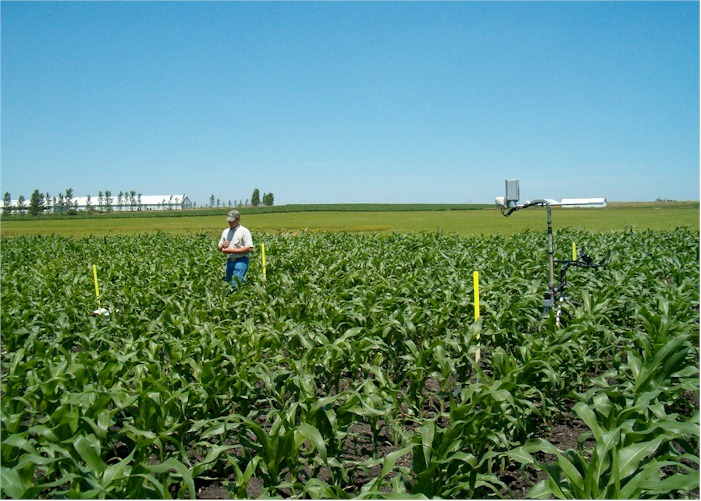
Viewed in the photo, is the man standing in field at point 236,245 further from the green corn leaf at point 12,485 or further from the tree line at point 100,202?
the tree line at point 100,202

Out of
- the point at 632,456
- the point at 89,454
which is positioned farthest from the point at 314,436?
the point at 632,456

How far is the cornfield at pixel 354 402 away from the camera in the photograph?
9.74 ft

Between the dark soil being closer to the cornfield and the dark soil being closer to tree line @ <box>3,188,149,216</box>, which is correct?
the cornfield

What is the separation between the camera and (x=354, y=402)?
366 centimetres

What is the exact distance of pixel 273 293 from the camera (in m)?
9.38

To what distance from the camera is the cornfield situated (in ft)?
9.74

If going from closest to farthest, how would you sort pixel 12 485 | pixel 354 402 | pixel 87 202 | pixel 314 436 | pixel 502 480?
pixel 12 485
pixel 314 436
pixel 354 402
pixel 502 480
pixel 87 202

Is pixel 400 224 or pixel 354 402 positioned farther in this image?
pixel 400 224

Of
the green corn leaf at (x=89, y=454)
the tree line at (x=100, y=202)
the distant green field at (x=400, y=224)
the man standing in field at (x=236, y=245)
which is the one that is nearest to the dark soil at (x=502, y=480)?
the green corn leaf at (x=89, y=454)

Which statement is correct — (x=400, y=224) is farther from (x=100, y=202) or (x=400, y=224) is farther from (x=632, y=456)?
(x=100, y=202)

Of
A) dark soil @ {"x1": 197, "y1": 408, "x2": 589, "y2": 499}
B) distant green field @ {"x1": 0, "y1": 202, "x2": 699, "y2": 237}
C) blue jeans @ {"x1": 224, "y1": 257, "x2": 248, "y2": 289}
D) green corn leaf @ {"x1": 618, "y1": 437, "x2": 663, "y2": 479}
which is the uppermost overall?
distant green field @ {"x1": 0, "y1": 202, "x2": 699, "y2": 237}

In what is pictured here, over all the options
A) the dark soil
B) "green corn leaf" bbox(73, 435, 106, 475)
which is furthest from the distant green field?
"green corn leaf" bbox(73, 435, 106, 475)

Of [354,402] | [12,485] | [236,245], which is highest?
[236,245]

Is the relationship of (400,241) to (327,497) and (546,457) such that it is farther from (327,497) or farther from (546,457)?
(327,497)
